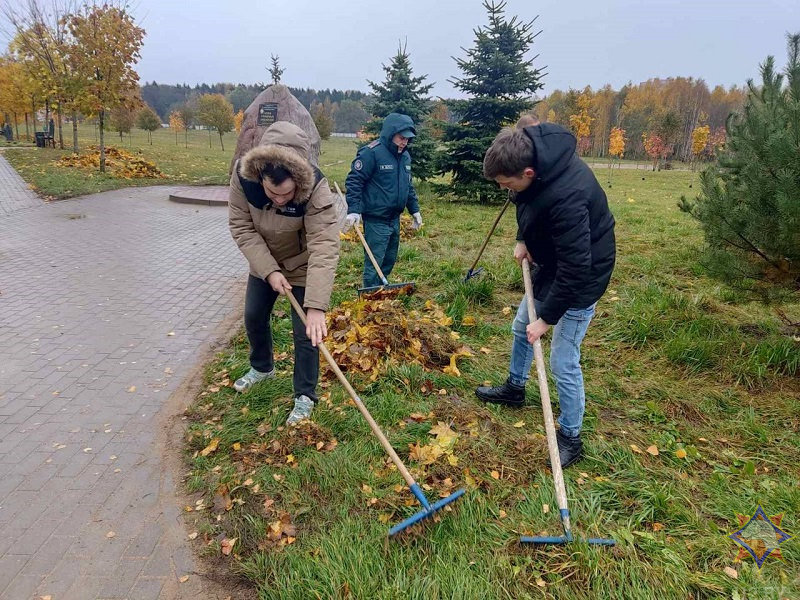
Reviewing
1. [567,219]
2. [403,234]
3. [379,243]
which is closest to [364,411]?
[567,219]

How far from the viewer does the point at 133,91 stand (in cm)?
1585

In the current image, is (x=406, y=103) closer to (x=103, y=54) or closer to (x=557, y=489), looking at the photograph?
(x=103, y=54)

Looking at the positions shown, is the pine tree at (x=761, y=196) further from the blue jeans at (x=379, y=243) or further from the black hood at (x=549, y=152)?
the blue jeans at (x=379, y=243)

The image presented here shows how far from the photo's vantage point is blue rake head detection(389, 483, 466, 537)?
2.42m

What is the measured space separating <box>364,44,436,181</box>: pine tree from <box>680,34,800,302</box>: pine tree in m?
9.62

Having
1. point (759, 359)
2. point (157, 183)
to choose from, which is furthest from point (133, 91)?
point (759, 359)

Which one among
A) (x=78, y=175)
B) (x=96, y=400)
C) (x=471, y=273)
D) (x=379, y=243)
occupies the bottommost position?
(x=96, y=400)

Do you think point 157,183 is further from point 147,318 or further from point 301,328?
point 301,328

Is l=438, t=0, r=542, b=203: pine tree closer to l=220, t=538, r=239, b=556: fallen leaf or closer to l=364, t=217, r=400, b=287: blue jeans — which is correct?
l=364, t=217, r=400, b=287: blue jeans

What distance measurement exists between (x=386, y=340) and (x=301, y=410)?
3.41 ft

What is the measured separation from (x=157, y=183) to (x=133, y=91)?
2.83m

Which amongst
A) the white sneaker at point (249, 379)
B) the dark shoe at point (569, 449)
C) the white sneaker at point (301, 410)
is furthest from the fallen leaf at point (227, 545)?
the dark shoe at point (569, 449)

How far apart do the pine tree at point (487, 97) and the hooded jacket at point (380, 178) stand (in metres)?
7.03

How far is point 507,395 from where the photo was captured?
3656mm
